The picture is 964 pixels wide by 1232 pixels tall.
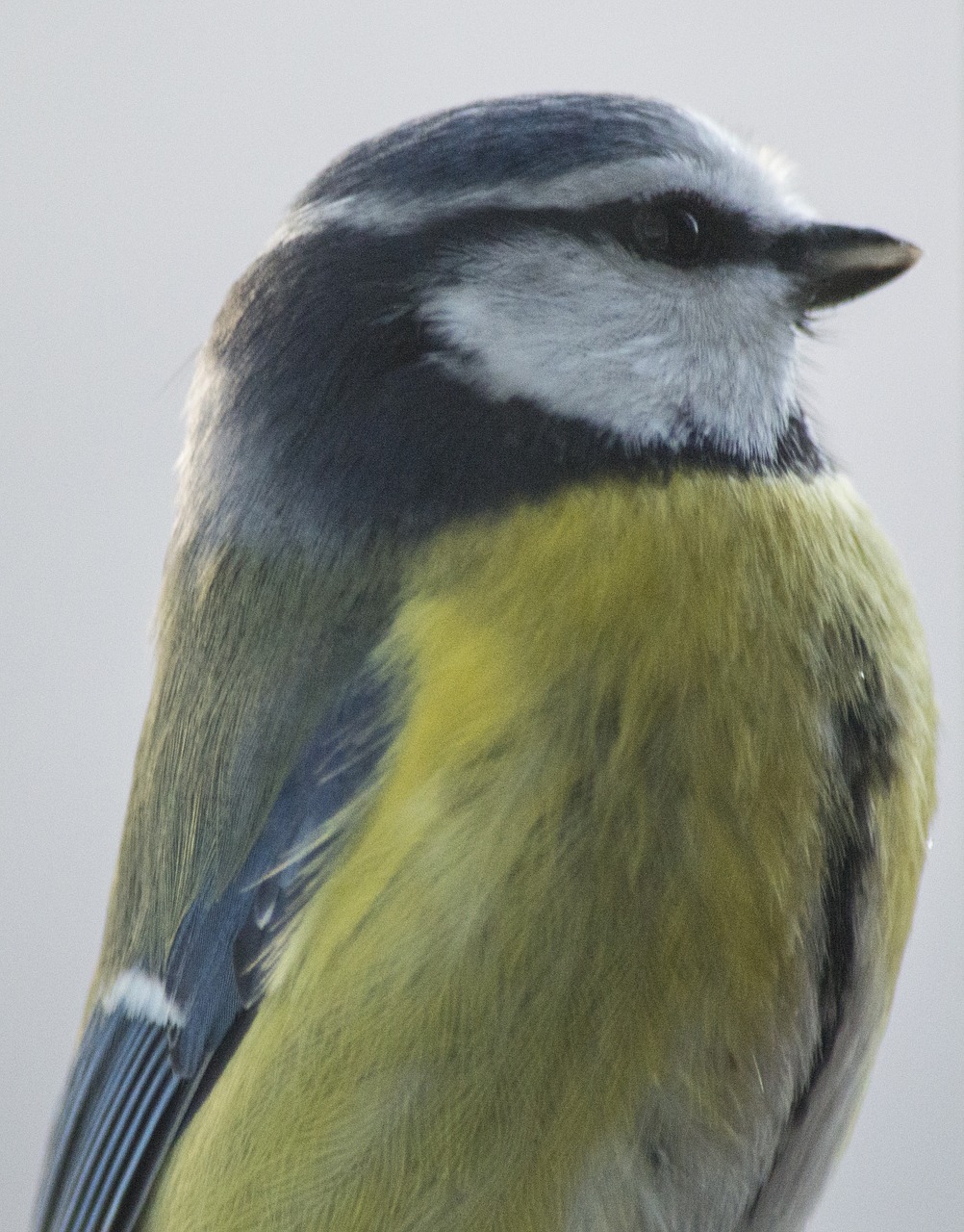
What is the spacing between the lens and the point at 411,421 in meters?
0.63

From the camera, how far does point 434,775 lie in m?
0.59

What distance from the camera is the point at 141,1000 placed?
2.35 ft

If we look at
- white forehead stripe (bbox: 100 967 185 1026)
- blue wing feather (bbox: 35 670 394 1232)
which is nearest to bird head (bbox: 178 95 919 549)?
blue wing feather (bbox: 35 670 394 1232)

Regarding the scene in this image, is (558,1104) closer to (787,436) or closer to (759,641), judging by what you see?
(759,641)

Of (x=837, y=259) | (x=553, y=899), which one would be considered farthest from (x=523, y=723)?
(x=837, y=259)

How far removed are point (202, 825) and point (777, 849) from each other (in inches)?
11.0

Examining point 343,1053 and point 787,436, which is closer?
point 343,1053

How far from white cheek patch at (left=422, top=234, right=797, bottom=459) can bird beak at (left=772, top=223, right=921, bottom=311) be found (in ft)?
0.16

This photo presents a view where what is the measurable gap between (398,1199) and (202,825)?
201mm

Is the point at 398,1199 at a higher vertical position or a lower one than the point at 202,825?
lower

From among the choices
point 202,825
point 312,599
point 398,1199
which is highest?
point 312,599

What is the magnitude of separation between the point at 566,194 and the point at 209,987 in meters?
0.41

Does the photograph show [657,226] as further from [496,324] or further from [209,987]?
[209,987]

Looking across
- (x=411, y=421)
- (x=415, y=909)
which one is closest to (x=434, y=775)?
(x=415, y=909)
